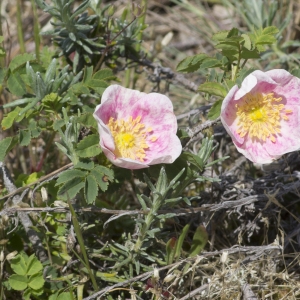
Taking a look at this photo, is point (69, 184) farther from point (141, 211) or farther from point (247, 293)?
point (247, 293)

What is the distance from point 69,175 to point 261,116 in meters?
0.78

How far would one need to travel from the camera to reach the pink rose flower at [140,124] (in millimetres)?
1871

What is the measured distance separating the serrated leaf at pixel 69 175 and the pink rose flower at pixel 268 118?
560 mm

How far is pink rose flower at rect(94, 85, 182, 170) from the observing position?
187 centimetres

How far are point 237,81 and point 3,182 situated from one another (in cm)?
111

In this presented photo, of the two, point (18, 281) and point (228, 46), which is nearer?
point (228, 46)

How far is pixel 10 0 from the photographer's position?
4020 mm

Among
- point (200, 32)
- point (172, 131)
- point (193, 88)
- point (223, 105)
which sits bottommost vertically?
point (200, 32)

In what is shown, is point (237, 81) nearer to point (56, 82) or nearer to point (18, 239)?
point (56, 82)

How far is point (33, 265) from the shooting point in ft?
6.57

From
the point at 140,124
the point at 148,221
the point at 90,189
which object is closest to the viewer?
the point at 90,189

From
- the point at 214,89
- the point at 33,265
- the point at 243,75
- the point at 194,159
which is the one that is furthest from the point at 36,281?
the point at 243,75

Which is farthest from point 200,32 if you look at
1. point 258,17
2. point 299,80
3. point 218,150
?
point 299,80

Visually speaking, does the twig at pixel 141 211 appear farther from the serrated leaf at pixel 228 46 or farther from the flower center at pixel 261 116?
the serrated leaf at pixel 228 46
